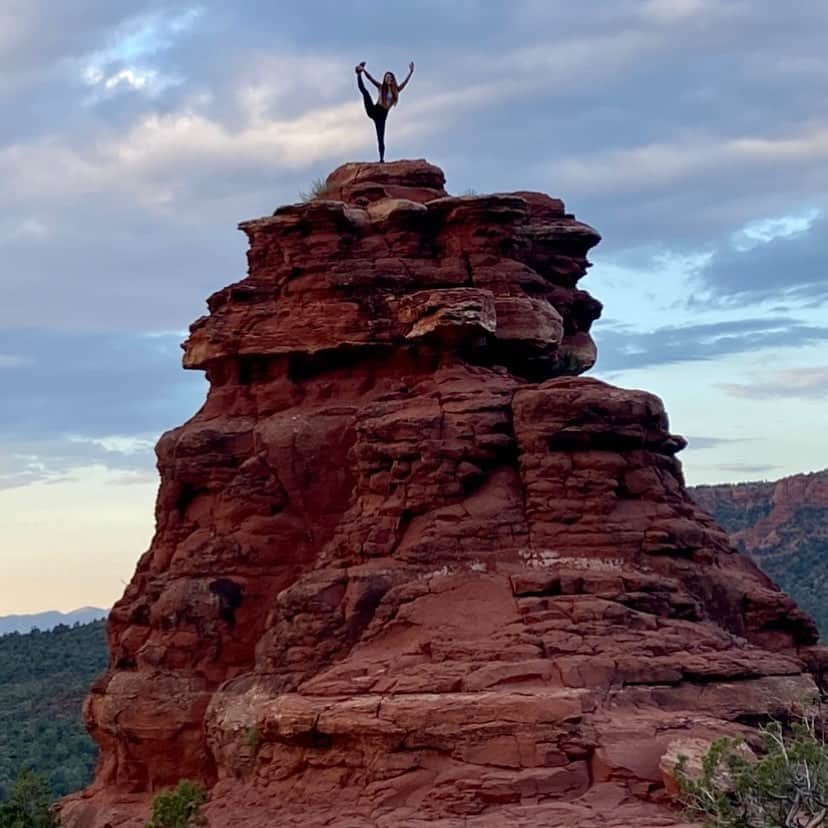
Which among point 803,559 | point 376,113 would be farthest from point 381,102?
point 803,559

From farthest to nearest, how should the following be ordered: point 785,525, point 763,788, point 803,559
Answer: point 785,525
point 803,559
point 763,788

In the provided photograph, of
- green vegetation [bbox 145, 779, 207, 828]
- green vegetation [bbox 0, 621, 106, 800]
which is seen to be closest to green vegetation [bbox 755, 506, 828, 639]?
green vegetation [bbox 0, 621, 106, 800]

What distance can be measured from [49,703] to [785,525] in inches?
1846

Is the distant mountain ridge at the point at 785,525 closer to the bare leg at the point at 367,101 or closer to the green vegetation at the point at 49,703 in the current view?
the green vegetation at the point at 49,703

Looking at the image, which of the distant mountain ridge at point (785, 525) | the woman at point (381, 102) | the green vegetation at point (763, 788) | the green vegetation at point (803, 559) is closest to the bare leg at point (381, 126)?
the woman at point (381, 102)

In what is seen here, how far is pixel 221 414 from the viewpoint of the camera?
36469mm

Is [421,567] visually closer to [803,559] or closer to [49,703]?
[49,703]

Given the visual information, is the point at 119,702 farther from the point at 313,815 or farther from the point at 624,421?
the point at 624,421

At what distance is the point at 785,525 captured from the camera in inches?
3910

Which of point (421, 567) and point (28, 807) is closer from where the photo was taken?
point (421, 567)

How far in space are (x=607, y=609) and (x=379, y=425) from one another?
5405mm

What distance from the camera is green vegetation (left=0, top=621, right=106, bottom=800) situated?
56312 mm

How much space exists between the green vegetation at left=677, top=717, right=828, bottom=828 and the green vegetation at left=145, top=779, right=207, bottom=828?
8.60m

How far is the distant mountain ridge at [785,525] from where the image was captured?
3516 inches
